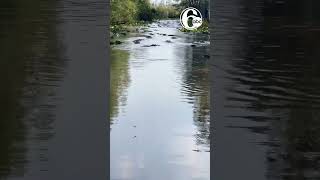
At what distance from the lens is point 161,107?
6.05m

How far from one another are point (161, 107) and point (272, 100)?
4045mm

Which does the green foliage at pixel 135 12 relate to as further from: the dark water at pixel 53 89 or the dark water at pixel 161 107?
the dark water at pixel 53 89

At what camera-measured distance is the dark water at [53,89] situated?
2.03 meters

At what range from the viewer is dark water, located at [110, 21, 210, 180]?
4.49m

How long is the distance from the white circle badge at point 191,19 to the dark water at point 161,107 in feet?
2.00

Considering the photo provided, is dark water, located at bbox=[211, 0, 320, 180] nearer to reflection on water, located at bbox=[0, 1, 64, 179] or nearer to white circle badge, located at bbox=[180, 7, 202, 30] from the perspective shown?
reflection on water, located at bbox=[0, 1, 64, 179]

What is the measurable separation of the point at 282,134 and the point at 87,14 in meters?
1.03

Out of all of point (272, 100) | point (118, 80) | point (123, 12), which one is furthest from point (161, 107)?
point (272, 100)

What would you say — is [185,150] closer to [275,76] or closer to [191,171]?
[191,171]

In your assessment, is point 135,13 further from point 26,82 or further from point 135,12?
point 26,82

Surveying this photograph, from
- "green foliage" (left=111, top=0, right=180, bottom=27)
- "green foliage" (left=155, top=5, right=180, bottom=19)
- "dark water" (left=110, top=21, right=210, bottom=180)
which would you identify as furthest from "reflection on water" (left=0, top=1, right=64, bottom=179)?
"green foliage" (left=155, top=5, right=180, bottom=19)

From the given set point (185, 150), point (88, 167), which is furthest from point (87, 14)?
point (185, 150)

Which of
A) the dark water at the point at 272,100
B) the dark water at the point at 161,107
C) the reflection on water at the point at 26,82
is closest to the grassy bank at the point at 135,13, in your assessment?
the dark water at the point at 161,107

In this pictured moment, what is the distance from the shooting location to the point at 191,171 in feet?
14.0
